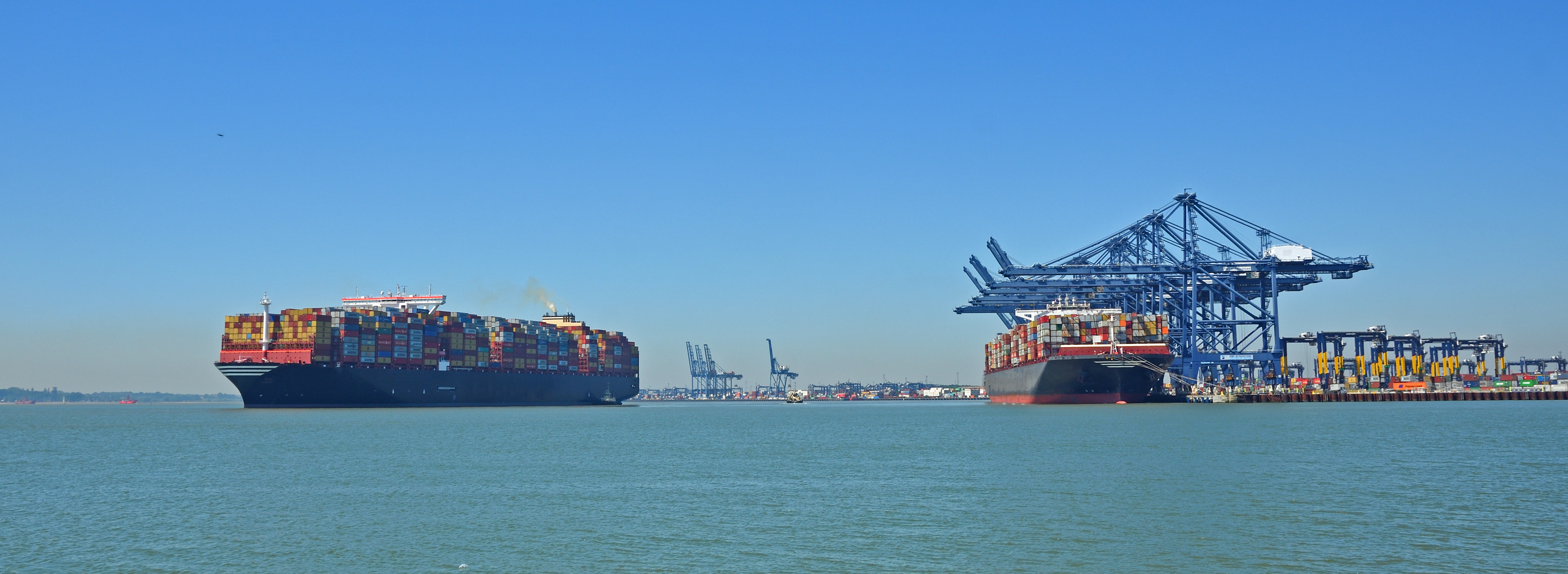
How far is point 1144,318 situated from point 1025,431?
138 ft

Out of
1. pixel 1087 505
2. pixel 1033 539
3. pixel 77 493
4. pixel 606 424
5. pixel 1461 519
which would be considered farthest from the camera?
pixel 606 424

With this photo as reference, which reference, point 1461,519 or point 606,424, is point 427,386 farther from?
point 1461,519

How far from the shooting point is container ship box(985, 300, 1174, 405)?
87.9 m

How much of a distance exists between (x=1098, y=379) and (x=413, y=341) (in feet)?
194

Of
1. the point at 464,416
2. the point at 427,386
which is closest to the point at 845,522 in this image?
the point at 464,416

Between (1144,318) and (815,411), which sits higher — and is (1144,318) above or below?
above

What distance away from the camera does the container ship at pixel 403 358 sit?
3686 inches

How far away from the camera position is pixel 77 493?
104ft

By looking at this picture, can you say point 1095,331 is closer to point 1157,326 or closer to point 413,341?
point 1157,326

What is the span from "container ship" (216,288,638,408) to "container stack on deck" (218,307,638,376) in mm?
90

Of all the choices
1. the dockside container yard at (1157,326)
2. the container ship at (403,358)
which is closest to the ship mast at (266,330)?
the container ship at (403,358)

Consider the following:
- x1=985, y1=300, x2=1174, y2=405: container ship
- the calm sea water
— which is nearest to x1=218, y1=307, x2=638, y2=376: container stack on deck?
the calm sea water

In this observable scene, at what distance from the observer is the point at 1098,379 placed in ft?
294

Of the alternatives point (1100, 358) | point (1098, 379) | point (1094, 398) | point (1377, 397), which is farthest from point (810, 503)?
point (1377, 397)
